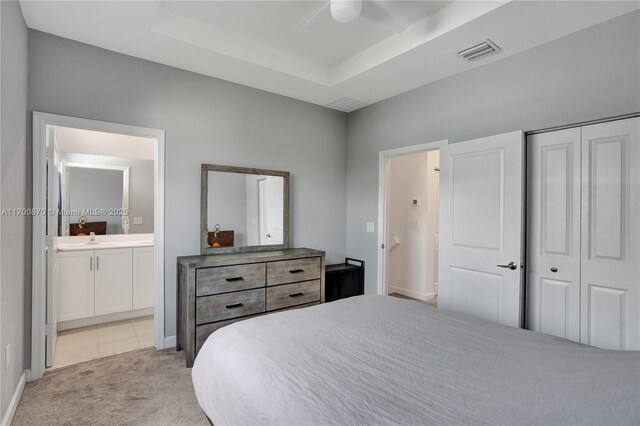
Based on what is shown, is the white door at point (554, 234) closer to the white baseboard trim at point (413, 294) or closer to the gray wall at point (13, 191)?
the white baseboard trim at point (413, 294)

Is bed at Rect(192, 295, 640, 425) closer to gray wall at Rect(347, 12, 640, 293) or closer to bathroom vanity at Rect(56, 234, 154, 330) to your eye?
gray wall at Rect(347, 12, 640, 293)

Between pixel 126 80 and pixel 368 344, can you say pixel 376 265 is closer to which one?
pixel 368 344

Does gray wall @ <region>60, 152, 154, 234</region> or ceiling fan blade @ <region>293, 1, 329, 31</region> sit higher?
ceiling fan blade @ <region>293, 1, 329, 31</region>

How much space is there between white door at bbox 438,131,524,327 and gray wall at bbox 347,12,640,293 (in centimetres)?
31

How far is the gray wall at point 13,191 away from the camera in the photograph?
5.94 feet

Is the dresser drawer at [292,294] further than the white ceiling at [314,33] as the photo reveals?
Yes

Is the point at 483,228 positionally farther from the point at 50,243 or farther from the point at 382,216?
the point at 50,243

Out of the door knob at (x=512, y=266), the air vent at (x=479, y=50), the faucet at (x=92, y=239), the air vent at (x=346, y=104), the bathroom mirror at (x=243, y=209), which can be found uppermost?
the air vent at (x=346, y=104)

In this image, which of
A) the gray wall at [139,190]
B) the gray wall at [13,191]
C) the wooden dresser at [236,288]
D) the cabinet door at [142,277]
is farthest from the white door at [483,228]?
the gray wall at [139,190]

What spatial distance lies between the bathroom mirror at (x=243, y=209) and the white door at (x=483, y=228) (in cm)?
177

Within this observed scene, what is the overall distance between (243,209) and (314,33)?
6.05 ft

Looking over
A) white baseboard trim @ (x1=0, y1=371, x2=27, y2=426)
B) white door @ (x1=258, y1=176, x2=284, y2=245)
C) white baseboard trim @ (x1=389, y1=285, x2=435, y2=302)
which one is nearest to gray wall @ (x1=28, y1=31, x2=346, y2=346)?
white door @ (x1=258, y1=176, x2=284, y2=245)

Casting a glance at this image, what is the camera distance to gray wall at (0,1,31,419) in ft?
5.94

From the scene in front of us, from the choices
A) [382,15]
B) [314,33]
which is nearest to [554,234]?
[382,15]
